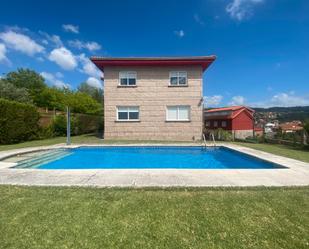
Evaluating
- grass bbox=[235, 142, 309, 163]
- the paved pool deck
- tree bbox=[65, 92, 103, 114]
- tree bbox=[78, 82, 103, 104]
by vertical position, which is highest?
tree bbox=[78, 82, 103, 104]

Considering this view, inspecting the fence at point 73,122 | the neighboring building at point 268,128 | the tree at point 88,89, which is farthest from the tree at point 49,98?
the neighboring building at point 268,128

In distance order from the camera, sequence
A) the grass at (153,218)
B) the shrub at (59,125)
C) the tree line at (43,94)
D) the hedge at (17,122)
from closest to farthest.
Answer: the grass at (153,218) < the hedge at (17,122) < the shrub at (59,125) < the tree line at (43,94)

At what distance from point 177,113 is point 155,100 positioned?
7.23 ft

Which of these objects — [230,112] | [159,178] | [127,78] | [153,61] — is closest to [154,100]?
[127,78]

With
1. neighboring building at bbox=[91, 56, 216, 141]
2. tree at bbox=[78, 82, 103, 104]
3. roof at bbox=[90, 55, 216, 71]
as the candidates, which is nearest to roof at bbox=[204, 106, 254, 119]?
neighboring building at bbox=[91, 56, 216, 141]

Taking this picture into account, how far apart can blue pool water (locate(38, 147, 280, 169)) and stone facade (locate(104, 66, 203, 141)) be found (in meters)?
4.08

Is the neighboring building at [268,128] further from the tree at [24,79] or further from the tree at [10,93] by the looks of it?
the tree at [24,79]

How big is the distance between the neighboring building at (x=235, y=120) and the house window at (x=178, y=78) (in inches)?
493

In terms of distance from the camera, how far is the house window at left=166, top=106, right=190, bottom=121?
56.8ft

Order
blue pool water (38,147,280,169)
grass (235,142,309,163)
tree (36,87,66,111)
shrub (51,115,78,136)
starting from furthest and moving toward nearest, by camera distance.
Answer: tree (36,87,66,111) → shrub (51,115,78,136) → blue pool water (38,147,280,169) → grass (235,142,309,163)

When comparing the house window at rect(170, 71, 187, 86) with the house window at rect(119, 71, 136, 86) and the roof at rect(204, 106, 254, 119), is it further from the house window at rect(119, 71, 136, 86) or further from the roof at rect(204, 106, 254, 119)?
the roof at rect(204, 106, 254, 119)

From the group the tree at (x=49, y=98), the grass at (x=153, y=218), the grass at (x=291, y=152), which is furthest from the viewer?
the tree at (x=49, y=98)

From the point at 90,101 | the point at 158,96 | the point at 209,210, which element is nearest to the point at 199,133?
the point at 158,96

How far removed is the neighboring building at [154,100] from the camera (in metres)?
17.2
